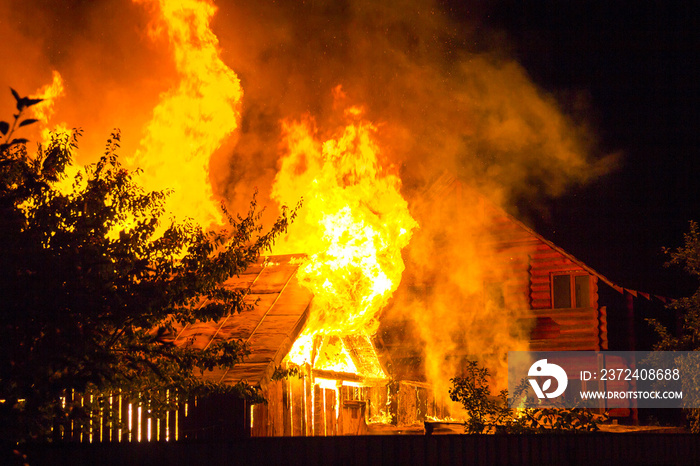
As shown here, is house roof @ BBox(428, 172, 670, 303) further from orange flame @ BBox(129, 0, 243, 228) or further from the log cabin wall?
orange flame @ BBox(129, 0, 243, 228)

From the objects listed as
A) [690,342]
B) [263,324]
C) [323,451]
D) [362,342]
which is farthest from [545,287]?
[323,451]

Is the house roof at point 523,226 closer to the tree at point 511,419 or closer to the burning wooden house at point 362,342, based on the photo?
the burning wooden house at point 362,342

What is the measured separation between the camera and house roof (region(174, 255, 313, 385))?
37.7ft

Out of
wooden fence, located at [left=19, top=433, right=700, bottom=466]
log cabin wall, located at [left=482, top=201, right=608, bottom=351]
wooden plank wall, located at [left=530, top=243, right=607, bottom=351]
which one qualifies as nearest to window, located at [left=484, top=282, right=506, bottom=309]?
log cabin wall, located at [left=482, top=201, right=608, bottom=351]

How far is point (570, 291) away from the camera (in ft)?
77.5

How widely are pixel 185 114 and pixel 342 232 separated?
6.40m

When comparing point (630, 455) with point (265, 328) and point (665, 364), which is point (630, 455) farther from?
point (665, 364)

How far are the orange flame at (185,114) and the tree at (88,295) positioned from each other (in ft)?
29.5

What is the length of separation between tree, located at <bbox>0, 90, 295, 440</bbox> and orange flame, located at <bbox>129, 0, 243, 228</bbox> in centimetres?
900

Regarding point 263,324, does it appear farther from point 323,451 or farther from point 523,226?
point 523,226

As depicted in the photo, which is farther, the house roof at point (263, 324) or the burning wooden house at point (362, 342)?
the burning wooden house at point (362, 342)

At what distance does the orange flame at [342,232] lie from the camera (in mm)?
15023

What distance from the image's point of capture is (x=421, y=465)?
294 inches

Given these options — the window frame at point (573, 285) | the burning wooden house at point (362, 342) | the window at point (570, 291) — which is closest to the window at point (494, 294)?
the burning wooden house at point (362, 342)
